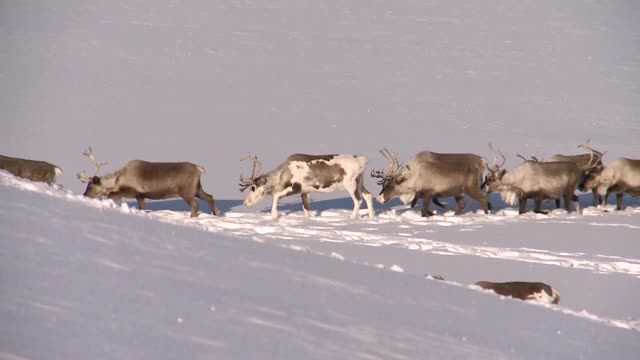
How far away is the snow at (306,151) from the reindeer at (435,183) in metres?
0.32

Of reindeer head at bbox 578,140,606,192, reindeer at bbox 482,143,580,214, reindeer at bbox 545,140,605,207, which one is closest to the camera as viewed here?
reindeer at bbox 482,143,580,214

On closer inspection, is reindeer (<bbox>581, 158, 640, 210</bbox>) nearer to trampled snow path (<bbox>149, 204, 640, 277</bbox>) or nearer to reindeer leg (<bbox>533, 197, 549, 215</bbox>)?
trampled snow path (<bbox>149, 204, 640, 277</bbox>)

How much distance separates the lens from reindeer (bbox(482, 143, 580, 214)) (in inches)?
778

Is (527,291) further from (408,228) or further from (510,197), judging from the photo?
(510,197)

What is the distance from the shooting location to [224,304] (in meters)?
8.42

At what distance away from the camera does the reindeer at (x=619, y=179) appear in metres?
20.2

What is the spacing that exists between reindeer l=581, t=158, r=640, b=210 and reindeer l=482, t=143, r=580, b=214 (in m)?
0.60

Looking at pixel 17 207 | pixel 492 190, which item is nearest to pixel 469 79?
pixel 492 190

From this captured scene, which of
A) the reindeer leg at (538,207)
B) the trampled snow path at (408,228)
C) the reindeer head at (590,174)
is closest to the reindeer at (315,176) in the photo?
the trampled snow path at (408,228)

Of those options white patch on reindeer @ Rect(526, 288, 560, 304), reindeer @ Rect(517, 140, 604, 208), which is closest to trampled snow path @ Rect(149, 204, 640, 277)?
reindeer @ Rect(517, 140, 604, 208)

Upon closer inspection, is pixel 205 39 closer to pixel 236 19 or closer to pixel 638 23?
pixel 236 19

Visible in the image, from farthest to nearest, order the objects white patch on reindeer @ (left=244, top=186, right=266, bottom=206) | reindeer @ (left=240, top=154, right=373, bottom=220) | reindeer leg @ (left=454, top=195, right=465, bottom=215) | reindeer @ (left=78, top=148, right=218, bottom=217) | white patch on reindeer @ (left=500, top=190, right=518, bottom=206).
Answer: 1. white patch on reindeer @ (left=500, top=190, right=518, bottom=206)
2. reindeer leg @ (left=454, top=195, right=465, bottom=215)
3. white patch on reindeer @ (left=244, top=186, right=266, bottom=206)
4. reindeer @ (left=240, top=154, right=373, bottom=220)
5. reindeer @ (left=78, top=148, right=218, bottom=217)

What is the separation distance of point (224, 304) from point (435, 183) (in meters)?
11.3

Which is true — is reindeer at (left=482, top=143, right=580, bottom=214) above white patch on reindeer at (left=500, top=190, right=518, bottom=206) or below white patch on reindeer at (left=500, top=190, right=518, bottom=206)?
above
